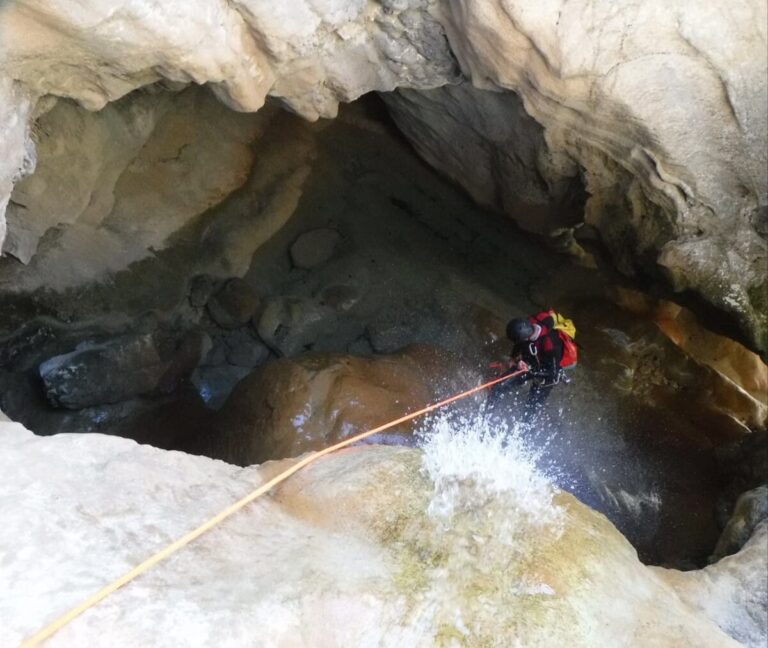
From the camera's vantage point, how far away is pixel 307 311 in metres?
5.78

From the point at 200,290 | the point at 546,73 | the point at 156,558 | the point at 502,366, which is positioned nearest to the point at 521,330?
the point at 502,366

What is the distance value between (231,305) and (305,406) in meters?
1.59

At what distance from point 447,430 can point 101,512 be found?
2895 mm

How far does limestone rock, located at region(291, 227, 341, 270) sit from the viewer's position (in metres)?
6.01

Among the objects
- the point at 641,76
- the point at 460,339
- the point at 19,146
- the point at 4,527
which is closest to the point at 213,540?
the point at 4,527

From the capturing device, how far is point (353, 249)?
606cm

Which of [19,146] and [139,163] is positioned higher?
[19,146]

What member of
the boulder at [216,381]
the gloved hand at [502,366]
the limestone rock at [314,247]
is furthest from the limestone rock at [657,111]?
the boulder at [216,381]

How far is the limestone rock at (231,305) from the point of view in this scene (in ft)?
18.5

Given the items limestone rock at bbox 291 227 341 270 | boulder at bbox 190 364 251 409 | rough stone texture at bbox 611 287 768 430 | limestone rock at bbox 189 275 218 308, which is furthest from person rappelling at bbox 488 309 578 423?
limestone rock at bbox 189 275 218 308

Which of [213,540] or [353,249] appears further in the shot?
[353,249]

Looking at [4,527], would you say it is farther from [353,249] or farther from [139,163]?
[353,249]

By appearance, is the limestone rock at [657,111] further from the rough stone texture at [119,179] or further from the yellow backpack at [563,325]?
the rough stone texture at [119,179]

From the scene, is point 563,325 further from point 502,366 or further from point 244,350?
point 244,350
